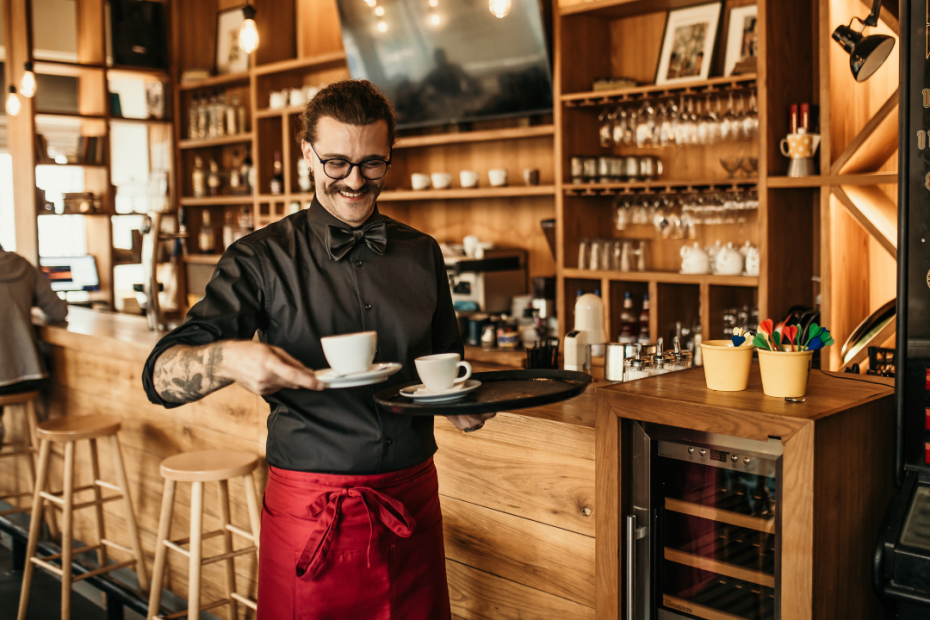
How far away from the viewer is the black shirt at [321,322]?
1.55 m

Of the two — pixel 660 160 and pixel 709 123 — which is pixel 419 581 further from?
pixel 660 160

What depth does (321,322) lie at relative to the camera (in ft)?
5.14

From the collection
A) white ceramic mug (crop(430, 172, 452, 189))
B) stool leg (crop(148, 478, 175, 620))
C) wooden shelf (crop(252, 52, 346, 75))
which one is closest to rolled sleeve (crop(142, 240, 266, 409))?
stool leg (crop(148, 478, 175, 620))

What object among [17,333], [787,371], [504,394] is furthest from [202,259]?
[787,371]

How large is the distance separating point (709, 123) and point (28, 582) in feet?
10.5

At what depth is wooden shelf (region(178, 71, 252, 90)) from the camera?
17.4 ft

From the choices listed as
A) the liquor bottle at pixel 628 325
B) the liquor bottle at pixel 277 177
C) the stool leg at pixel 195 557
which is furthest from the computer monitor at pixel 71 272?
the liquor bottle at pixel 628 325

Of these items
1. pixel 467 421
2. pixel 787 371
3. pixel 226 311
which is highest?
pixel 226 311

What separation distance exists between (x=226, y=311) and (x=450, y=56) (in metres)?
2.94

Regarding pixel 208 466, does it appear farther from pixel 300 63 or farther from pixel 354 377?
pixel 300 63

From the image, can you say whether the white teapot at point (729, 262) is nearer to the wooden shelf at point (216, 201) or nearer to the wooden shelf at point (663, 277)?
the wooden shelf at point (663, 277)

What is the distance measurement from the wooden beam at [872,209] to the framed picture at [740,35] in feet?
2.50

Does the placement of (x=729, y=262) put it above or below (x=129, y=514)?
above

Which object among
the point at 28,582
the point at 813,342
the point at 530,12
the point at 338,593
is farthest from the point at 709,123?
the point at 28,582
